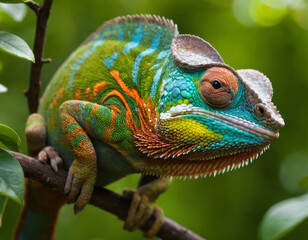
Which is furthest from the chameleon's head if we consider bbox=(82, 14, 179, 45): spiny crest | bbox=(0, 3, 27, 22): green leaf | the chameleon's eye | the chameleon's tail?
the chameleon's tail

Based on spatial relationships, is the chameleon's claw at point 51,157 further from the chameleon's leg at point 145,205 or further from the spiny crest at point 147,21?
the spiny crest at point 147,21

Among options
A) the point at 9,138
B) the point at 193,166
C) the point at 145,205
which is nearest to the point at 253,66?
the point at 145,205

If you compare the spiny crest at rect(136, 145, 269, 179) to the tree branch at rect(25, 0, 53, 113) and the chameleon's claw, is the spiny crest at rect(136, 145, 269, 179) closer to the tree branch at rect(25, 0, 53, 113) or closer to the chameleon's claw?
the chameleon's claw

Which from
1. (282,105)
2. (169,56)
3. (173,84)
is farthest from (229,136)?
(282,105)

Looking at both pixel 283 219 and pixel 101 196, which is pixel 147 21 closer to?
pixel 101 196

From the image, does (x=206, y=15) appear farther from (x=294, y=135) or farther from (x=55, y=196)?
(x=55, y=196)

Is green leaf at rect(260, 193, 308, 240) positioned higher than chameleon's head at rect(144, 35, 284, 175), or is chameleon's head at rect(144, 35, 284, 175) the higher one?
chameleon's head at rect(144, 35, 284, 175)
